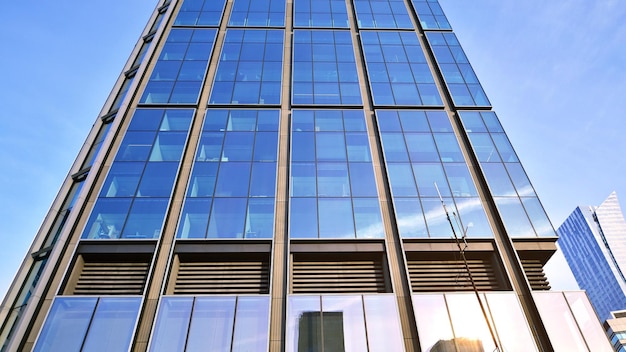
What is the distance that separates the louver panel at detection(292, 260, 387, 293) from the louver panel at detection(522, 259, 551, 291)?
676cm

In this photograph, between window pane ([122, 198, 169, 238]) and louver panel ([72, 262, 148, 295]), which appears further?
window pane ([122, 198, 169, 238])

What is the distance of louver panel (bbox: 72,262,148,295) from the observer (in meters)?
16.2

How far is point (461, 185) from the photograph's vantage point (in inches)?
797

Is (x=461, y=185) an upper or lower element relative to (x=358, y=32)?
lower

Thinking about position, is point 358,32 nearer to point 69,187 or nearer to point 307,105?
point 307,105

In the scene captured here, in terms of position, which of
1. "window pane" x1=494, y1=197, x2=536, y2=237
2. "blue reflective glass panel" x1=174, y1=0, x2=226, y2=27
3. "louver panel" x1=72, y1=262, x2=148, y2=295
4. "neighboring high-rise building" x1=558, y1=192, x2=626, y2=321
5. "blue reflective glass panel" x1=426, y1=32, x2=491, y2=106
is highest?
"neighboring high-rise building" x1=558, y1=192, x2=626, y2=321

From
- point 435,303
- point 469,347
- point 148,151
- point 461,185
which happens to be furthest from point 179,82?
point 469,347

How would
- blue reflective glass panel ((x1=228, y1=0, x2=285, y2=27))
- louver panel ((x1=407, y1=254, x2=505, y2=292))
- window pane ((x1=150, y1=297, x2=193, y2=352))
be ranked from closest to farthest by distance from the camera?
window pane ((x1=150, y1=297, x2=193, y2=352)), louver panel ((x1=407, y1=254, x2=505, y2=292)), blue reflective glass panel ((x1=228, y1=0, x2=285, y2=27))

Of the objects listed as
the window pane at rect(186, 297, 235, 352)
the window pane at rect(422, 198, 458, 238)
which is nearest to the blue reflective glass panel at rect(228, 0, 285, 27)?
the window pane at rect(422, 198, 458, 238)

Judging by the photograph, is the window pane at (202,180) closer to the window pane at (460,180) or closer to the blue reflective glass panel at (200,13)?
the window pane at (460,180)

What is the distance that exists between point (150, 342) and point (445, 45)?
2818 cm

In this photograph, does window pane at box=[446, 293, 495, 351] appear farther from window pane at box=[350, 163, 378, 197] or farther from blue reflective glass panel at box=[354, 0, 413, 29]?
blue reflective glass panel at box=[354, 0, 413, 29]

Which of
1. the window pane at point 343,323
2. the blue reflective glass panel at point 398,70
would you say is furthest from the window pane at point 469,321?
the blue reflective glass panel at point 398,70

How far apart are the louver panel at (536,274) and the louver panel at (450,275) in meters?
1.51
